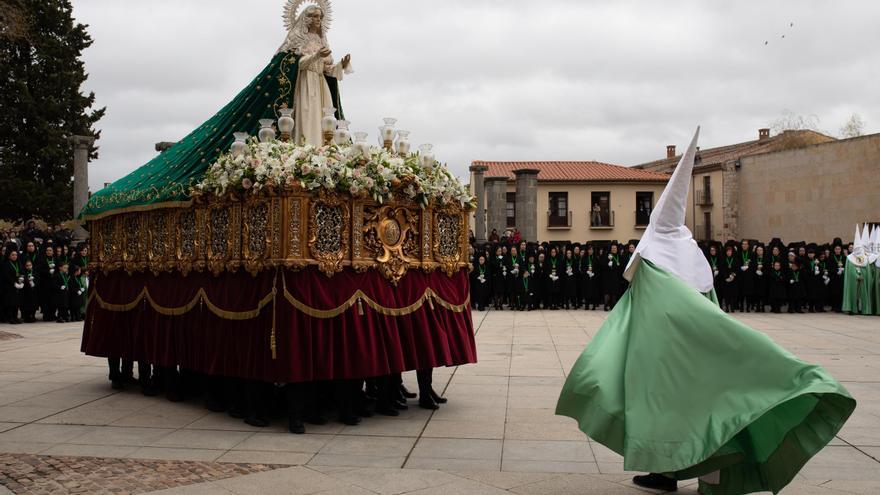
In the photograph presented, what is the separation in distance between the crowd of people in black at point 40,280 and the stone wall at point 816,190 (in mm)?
27115

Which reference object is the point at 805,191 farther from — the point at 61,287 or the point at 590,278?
the point at 61,287

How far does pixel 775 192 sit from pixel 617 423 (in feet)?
112

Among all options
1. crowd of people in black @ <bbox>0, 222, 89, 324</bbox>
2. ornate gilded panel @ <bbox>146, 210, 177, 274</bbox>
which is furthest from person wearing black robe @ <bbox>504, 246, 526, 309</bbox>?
ornate gilded panel @ <bbox>146, 210, 177, 274</bbox>

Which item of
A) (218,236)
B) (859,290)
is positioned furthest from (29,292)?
(859,290)

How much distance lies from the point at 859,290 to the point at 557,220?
33195mm

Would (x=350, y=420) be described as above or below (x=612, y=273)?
below

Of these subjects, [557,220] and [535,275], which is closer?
[535,275]

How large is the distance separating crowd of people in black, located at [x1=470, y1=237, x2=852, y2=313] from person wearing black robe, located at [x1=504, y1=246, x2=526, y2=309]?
3cm

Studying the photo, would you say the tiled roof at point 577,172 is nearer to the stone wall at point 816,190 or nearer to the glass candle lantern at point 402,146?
the stone wall at point 816,190

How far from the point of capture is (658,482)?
4.86m

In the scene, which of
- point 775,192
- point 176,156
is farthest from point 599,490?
point 775,192

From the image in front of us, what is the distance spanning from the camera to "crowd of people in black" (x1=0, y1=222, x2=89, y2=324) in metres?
17.1

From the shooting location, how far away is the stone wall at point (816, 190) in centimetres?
2950

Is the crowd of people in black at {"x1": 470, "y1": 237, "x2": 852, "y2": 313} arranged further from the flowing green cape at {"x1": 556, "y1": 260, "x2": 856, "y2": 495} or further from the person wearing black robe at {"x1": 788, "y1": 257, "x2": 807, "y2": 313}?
the flowing green cape at {"x1": 556, "y1": 260, "x2": 856, "y2": 495}
